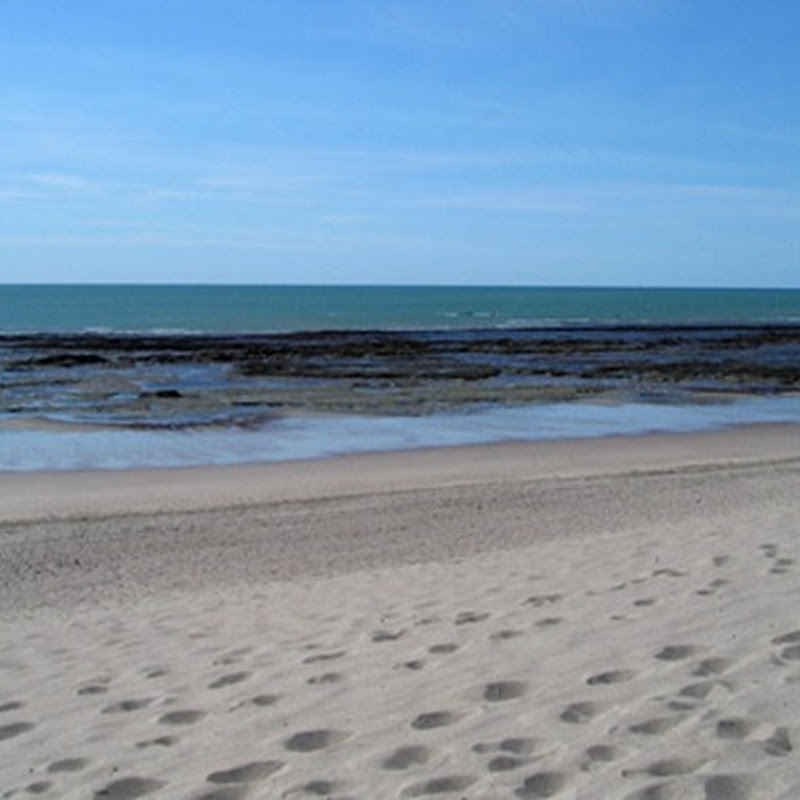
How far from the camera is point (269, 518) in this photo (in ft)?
41.4

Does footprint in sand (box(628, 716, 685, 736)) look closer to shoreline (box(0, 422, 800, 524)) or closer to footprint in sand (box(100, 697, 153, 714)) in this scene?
footprint in sand (box(100, 697, 153, 714))

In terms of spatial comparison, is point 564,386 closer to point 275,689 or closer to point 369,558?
point 369,558

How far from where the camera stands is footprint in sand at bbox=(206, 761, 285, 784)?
4270 mm

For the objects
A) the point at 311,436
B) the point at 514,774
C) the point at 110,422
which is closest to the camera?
the point at 514,774

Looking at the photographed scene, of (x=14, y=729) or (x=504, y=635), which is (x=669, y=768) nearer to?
(x=504, y=635)

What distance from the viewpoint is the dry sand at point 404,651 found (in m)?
4.22

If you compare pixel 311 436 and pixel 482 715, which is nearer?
pixel 482 715

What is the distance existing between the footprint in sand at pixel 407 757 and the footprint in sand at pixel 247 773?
433 millimetres

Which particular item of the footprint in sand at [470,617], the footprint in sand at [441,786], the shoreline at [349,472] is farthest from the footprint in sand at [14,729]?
the shoreline at [349,472]

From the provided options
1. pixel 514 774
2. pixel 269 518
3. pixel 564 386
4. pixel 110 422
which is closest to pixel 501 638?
pixel 514 774

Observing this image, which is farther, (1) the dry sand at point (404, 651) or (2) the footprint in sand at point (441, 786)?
(1) the dry sand at point (404, 651)

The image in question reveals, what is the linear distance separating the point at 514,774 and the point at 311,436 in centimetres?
1731

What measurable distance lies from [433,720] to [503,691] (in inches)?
17.0

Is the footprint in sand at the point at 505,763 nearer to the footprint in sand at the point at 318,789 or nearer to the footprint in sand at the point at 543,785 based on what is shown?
the footprint in sand at the point at 543,785
